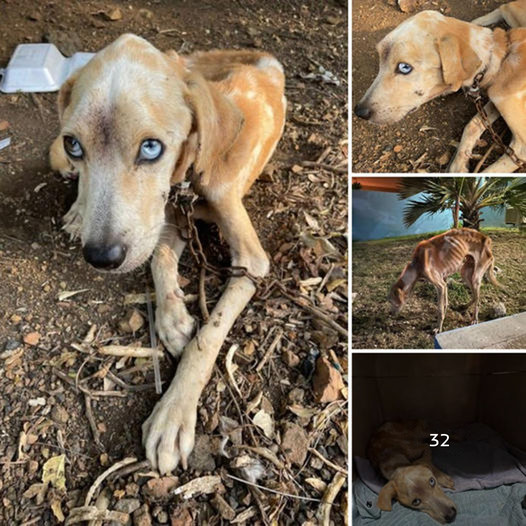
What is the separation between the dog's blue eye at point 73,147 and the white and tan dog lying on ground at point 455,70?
86cm

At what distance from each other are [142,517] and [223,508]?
0.23m

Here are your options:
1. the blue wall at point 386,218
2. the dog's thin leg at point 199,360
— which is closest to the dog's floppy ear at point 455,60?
the blue wall at point 386,218

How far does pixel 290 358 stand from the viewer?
204 centimetres

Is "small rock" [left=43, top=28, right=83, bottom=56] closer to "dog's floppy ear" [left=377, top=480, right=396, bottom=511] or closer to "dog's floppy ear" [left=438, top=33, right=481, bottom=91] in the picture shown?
"dog's floppy ear" [left=438, top=33, right=481, bottom=91]

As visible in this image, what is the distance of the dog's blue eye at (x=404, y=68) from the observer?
1320mm

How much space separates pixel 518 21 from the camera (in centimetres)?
125

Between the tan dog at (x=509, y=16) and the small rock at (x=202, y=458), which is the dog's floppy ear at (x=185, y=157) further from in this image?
the tan dog at (x=509, y=16)

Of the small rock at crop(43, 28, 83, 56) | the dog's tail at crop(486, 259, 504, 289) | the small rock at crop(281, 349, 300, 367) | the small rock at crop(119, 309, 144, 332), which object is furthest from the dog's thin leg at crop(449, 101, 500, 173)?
the small rock at crop(43, 28, 83, 56)

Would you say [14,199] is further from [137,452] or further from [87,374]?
[137,452]

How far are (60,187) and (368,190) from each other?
183 cm

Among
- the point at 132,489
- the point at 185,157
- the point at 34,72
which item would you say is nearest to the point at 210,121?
the point at 185,157

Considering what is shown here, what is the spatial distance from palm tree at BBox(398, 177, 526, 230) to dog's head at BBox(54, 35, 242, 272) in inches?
32.8

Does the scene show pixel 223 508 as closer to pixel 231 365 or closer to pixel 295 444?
pixel 295 444

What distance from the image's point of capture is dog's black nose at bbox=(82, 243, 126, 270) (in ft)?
5.48
